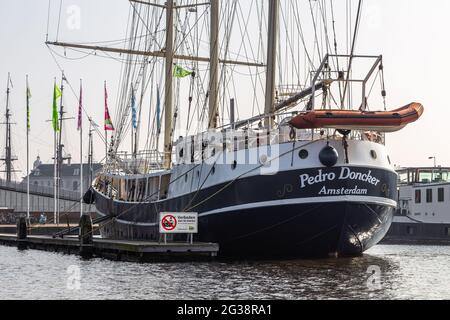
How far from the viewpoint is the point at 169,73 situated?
55.1m

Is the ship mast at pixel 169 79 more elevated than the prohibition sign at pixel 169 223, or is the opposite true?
the ship mast at pixel 169 79

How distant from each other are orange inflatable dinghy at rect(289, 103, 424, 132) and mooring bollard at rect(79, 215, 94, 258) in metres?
14.4

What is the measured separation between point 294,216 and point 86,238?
42.4 feet

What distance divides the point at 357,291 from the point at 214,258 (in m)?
11.4

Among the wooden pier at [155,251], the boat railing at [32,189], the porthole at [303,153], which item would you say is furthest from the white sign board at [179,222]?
the boat railing at [32,189]

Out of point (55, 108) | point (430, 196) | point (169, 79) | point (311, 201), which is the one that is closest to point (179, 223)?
point (311, 201)

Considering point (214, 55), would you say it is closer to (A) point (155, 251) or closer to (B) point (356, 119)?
(A) point (155, 251)

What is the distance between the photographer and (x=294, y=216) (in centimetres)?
3591

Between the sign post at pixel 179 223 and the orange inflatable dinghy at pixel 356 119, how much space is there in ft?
22.5

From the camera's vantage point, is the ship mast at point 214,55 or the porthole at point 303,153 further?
the ship mast at point 214,55

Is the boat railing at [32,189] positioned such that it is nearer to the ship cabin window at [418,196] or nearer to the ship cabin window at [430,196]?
the ship cabin window at [418,196]

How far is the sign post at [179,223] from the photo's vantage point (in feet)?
124
